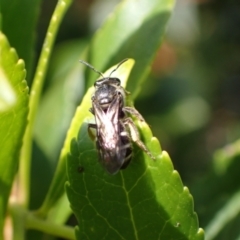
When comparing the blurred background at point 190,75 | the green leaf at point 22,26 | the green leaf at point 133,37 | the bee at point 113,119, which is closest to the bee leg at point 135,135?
the bee at point 113,119

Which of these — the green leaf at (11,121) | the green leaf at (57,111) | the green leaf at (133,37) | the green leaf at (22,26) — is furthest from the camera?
the green leaf at (57,111)

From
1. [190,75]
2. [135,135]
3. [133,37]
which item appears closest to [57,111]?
[133,37]

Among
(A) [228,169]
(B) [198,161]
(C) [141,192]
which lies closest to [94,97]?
(C) [141,192]

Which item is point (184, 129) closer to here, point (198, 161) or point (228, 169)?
point (198, 161)

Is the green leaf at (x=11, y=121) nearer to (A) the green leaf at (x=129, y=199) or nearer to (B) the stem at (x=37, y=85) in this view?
(A) the green leaf at (x=129, y=199)

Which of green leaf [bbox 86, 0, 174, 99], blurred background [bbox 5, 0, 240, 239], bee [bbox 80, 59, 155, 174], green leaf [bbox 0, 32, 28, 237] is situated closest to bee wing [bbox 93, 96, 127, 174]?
bee [bbox 80, 59, 155, 174]

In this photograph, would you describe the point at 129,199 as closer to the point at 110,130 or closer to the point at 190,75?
the point at 110,130

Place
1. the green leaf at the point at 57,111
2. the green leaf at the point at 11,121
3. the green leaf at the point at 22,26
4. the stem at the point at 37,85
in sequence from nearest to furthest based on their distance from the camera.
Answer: the green leaf at the point at 11,121, the stem at the point at 37,85, the green leaf at the point at 22,26, the green leaf at the point at 57,111
